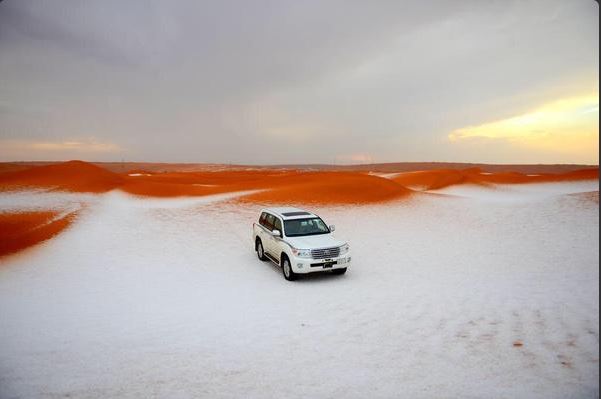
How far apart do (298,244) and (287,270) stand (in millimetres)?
1030

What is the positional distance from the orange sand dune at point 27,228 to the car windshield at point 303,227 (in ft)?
42.9

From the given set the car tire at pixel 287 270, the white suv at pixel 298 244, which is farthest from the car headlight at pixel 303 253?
the car tire at pixel 287 270

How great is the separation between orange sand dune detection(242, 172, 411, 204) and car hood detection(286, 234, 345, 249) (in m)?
13.1

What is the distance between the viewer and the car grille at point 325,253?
1221 cm

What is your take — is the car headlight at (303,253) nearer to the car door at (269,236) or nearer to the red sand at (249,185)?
the car door at (269,236)

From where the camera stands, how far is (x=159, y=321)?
9.56 metres

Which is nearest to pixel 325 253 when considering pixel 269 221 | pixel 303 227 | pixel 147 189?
pixel 303 227

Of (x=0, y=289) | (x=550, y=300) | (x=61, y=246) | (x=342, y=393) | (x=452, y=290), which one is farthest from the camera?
(x=61, y=246)

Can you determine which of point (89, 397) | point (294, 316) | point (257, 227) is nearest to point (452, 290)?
point (294, 316)

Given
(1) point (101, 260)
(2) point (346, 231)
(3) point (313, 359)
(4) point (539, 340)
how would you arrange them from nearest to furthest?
(3) point (313, 359) → (4) point (539, 340) → (1) point (101, 260) → (2) point (346, 231)

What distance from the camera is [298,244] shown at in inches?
491

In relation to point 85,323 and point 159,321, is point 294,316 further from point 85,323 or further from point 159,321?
point 85,323

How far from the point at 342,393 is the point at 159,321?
552cm

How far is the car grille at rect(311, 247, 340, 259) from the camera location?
40.1ft
